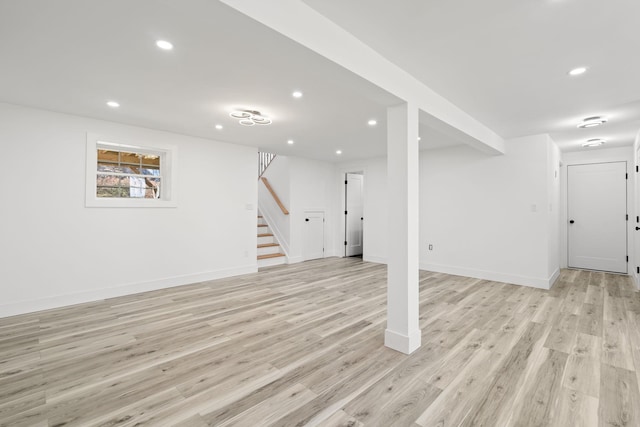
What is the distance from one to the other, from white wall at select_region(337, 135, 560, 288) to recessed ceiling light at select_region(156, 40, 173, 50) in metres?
3.96

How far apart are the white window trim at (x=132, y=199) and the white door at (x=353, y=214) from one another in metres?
4.44

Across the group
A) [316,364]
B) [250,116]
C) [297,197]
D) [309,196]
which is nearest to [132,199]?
[250,116]

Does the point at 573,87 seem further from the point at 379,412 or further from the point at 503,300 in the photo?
the point at 379,412

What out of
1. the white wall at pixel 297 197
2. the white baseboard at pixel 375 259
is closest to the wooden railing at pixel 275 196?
the white wall at pixel 297 197

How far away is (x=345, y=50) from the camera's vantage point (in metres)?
2.08

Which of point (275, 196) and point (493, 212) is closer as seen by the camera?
point (493, 212)

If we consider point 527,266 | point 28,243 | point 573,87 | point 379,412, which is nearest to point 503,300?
point 527,266

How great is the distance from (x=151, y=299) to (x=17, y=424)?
98.3 inches

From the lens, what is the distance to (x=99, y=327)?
320 centimetres

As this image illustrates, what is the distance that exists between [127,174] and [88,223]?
990 mm

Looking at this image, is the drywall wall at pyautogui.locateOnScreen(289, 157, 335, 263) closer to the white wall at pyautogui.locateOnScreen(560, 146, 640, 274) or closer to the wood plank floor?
the wood plank floor

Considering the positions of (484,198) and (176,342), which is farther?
(484,198)

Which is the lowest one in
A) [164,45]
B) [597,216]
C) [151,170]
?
[597,216]

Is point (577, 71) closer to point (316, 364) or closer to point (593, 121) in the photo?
point (593, 121)
